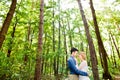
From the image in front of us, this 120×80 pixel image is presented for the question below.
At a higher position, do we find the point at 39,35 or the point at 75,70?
the point at 39,35

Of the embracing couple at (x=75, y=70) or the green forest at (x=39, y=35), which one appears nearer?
the embracing couple at (x=75, y=70)

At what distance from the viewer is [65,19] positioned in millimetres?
30156

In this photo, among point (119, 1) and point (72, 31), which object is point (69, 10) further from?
point (119, 1)

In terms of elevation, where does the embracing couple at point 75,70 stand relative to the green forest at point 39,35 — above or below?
below

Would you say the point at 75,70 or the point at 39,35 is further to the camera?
the point at 39,35

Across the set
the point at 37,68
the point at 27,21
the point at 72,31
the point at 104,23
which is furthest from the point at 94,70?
the point at 104,23

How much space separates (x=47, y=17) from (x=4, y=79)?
9169 millimetres

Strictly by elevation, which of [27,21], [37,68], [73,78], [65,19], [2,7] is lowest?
[73,78]

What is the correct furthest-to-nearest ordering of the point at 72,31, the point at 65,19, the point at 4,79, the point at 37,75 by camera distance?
the point at 65,19 → the point at 72,31 → the point at 4,79 → the point at 37,75

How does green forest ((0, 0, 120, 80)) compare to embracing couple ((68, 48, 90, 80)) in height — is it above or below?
above

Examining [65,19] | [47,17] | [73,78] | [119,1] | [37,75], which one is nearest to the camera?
[73,78]

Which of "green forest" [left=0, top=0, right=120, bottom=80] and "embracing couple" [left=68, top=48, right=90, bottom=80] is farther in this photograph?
"green forest" [left=0, top=0, right=120, bottom=80]

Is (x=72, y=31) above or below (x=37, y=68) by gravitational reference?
above

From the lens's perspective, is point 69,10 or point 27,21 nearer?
point 27,21
